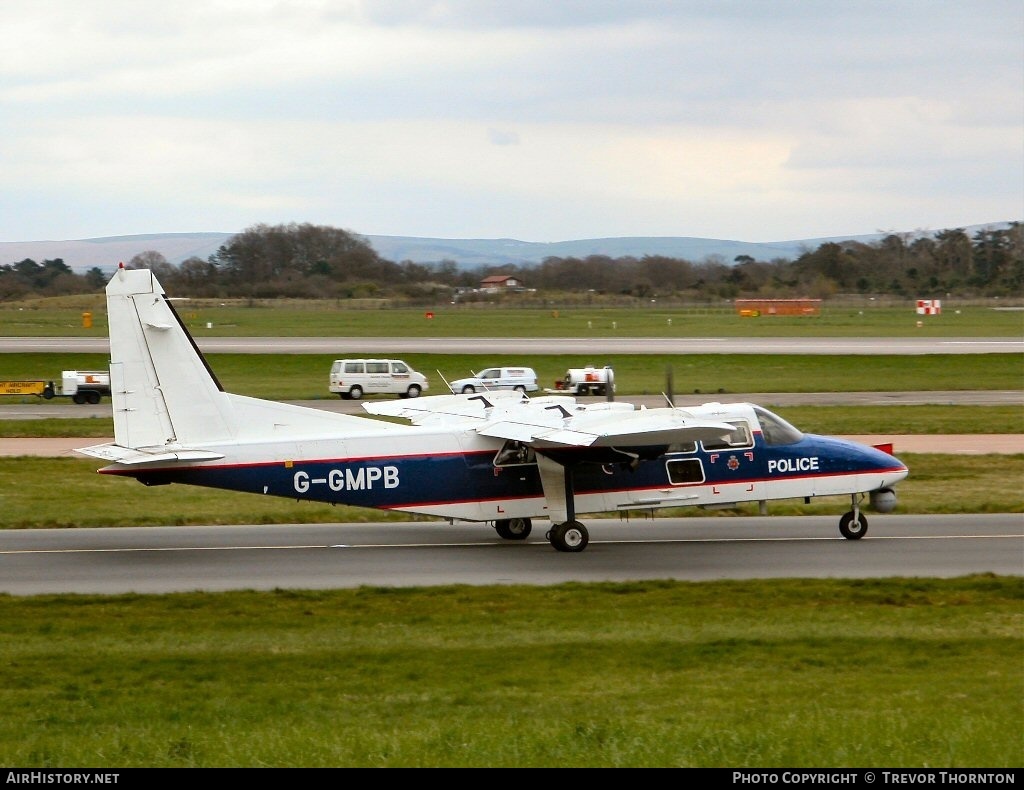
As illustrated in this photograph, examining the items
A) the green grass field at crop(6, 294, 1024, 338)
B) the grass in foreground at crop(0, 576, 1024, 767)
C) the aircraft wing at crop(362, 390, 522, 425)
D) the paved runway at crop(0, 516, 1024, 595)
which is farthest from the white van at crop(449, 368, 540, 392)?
the green grass field at crop(6, 294, 1024, 338)

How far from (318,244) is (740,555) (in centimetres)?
16723

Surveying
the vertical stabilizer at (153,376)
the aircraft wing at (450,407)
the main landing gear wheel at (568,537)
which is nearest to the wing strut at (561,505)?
the main landing gear wheel at (568,537)

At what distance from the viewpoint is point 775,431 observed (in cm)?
2258

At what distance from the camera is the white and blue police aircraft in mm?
20312

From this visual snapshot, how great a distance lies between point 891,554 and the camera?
21.1 m

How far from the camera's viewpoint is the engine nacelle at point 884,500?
22.8m

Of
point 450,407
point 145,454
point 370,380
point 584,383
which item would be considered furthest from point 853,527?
point 370,380

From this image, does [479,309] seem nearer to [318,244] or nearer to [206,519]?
[318,244]

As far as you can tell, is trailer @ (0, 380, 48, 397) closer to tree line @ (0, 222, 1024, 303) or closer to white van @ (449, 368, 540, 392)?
white van @ (449, 368, 540, 392)

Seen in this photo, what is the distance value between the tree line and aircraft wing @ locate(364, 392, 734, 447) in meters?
116

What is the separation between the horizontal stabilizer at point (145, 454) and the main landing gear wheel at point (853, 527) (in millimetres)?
11677

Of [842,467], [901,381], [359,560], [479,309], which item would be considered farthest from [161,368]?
[479,309]

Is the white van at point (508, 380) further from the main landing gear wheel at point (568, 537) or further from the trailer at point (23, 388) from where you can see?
the main landing gear wheel at point (568, 537)

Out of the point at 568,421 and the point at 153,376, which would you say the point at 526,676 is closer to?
the point at 568,421
